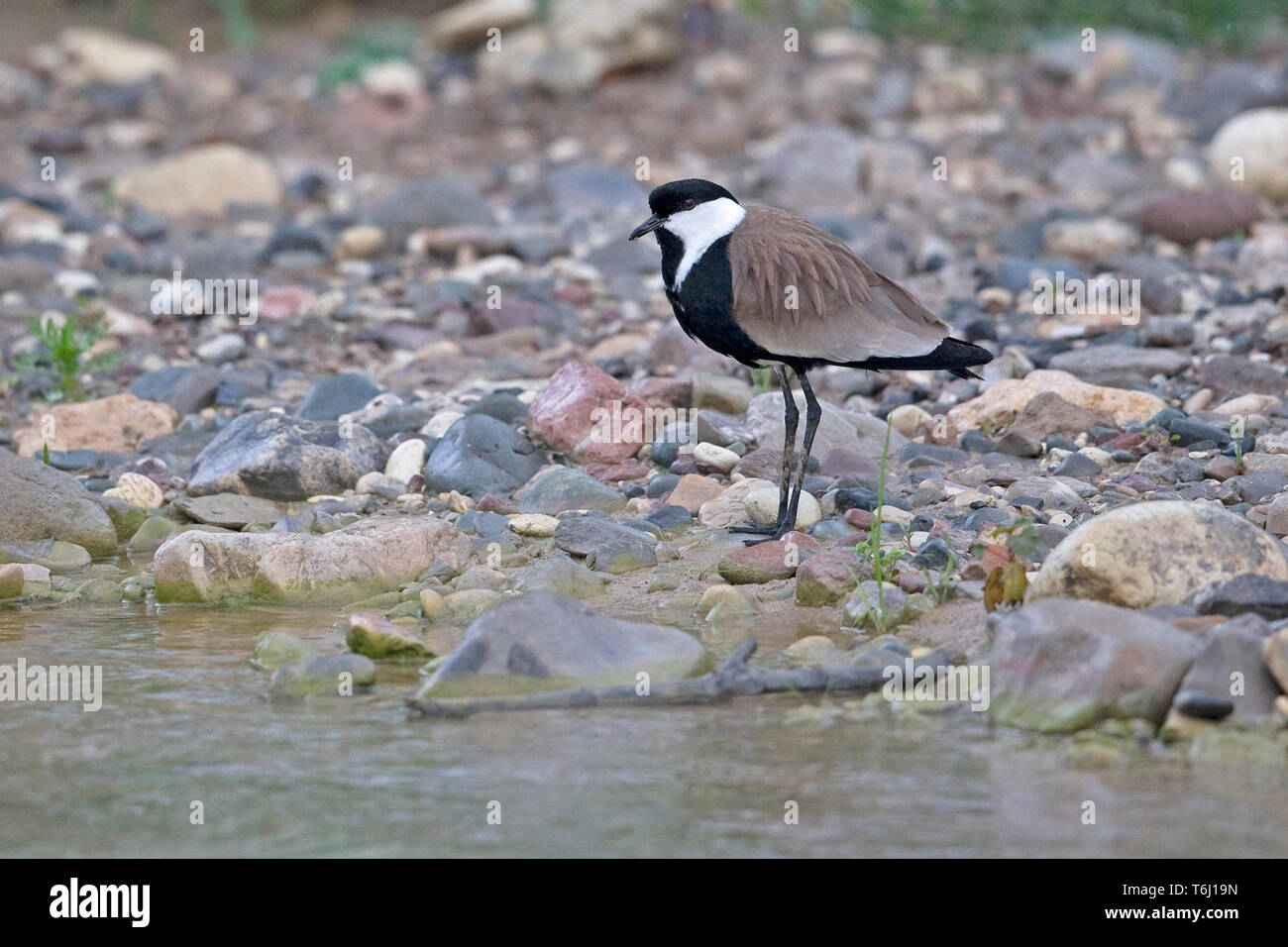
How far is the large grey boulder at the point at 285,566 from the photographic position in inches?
247

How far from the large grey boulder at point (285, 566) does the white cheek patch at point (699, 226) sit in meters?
1.48

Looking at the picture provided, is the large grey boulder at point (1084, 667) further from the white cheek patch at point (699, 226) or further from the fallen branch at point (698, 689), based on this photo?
the white cheek patch at point (699, 226)

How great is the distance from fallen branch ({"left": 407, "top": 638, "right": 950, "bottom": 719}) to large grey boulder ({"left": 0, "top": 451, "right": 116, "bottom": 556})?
2573mm

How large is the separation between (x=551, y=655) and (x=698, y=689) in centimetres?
46

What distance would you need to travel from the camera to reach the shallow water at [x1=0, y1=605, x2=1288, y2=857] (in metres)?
3.99

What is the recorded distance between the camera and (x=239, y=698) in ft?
16.9

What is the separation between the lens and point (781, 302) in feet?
20.6

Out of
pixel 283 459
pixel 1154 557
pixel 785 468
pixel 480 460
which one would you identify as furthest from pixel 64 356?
pixel 1154 557

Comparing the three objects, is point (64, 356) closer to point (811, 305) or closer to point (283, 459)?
point (283, 459)

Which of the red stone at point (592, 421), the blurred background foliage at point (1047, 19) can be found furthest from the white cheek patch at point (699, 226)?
the blurred background foliage at point (1047, 19)
